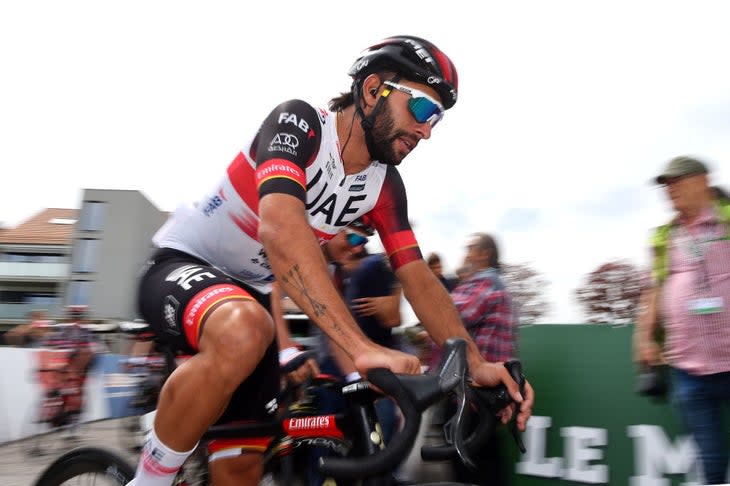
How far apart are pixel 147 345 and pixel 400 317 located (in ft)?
10.6

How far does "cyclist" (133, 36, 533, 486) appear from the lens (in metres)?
1.98

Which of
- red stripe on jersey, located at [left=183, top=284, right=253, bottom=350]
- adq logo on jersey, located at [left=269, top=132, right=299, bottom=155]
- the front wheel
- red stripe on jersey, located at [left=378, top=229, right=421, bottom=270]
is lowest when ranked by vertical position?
the front wheel

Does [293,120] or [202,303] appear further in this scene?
[293,120]

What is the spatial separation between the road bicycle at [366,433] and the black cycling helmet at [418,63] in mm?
819

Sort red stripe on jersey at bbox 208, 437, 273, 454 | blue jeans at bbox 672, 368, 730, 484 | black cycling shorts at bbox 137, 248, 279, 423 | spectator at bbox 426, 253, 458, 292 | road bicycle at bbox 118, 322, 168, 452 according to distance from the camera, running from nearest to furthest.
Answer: black cycling shorts at bbox 137, 248, 279, 423, red stripe on jersey at bbox 208, 437, 273, 454, blue jeans at bbox 672, 368, 730, 484, road bicycle at bbox 118, 322, 168, 452, spectator at bbox 426, 253, 458, 292

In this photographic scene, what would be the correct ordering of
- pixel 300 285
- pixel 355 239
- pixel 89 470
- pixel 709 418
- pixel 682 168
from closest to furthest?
pixel 300 285 → pixel 89 470 → pixel 709 418 → pixel 682 168 → pixel 355 239

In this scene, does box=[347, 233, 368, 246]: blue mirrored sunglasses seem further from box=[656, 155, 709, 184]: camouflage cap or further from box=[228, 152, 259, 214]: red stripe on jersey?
box=[228, 152, 259, 214]: red stripe on jersey

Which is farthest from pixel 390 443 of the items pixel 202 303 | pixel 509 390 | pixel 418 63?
pixel 418 63

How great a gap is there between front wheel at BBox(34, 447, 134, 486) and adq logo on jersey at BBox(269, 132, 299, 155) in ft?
4.39

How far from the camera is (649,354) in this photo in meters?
3.98

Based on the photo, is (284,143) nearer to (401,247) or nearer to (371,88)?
(371,88)

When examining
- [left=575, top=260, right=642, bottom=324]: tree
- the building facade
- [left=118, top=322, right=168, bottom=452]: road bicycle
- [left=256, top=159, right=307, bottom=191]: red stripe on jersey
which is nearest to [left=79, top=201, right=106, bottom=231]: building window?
the building facade

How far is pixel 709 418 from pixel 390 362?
2617 mm

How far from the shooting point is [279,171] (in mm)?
2102
